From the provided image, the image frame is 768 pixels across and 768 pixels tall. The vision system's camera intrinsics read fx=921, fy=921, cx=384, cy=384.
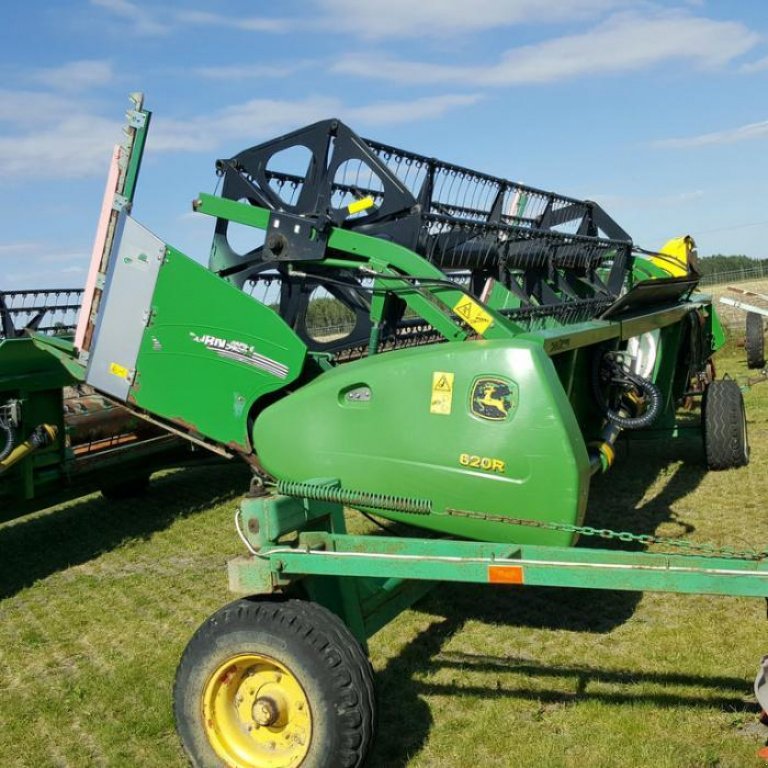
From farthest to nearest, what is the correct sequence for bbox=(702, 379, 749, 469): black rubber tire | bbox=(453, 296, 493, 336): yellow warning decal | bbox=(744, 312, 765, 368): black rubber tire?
1. bbox=(744, 312, 765, 368): black rubber tire
2. bbox=(702, 379, 749, 469): black rubber tire
3. bbox=(453, 296, 493, 336): yellow warning decal

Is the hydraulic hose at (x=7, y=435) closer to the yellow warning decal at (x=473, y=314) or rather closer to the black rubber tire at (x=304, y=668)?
the yellow warning decal at (x=473, y=314)

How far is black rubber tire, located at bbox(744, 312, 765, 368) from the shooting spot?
44.0ft

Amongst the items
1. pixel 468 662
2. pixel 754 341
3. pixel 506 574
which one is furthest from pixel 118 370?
pixel 754 341

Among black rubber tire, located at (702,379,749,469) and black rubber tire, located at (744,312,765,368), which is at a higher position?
black rubber tire, located at (744,312,765,368)

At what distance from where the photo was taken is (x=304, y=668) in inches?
119

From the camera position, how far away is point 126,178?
5238mm

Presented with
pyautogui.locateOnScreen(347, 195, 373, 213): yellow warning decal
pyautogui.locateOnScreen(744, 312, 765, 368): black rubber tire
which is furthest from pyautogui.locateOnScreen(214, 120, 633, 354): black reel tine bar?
pyautogui.locateOnScreen(744, 312, 765, 368): black rubber tire

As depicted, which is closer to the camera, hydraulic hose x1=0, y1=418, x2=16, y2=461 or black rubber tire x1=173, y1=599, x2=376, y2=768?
black rubber tire x1=173, y1=599, x2=376, y2=768

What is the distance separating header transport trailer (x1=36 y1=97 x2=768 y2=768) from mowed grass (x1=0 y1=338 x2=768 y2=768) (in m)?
0.48

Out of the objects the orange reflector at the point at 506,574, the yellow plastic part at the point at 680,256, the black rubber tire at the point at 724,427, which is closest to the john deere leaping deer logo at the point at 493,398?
the orange reflector at the point at 506,574

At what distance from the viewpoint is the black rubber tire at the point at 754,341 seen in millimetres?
13422

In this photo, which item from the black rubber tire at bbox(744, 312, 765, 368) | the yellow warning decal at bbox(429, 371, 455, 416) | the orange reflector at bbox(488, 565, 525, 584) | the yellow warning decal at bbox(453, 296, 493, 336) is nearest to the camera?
the orange reflector at bbox(488, 565, 525, 584)

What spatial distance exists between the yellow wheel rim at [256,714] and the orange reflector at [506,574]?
0.75 metres

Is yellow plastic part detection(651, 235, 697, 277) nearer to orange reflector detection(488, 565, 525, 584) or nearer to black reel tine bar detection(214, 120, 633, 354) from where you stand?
black reel tine bar detection(214, 120, 633, 354)
